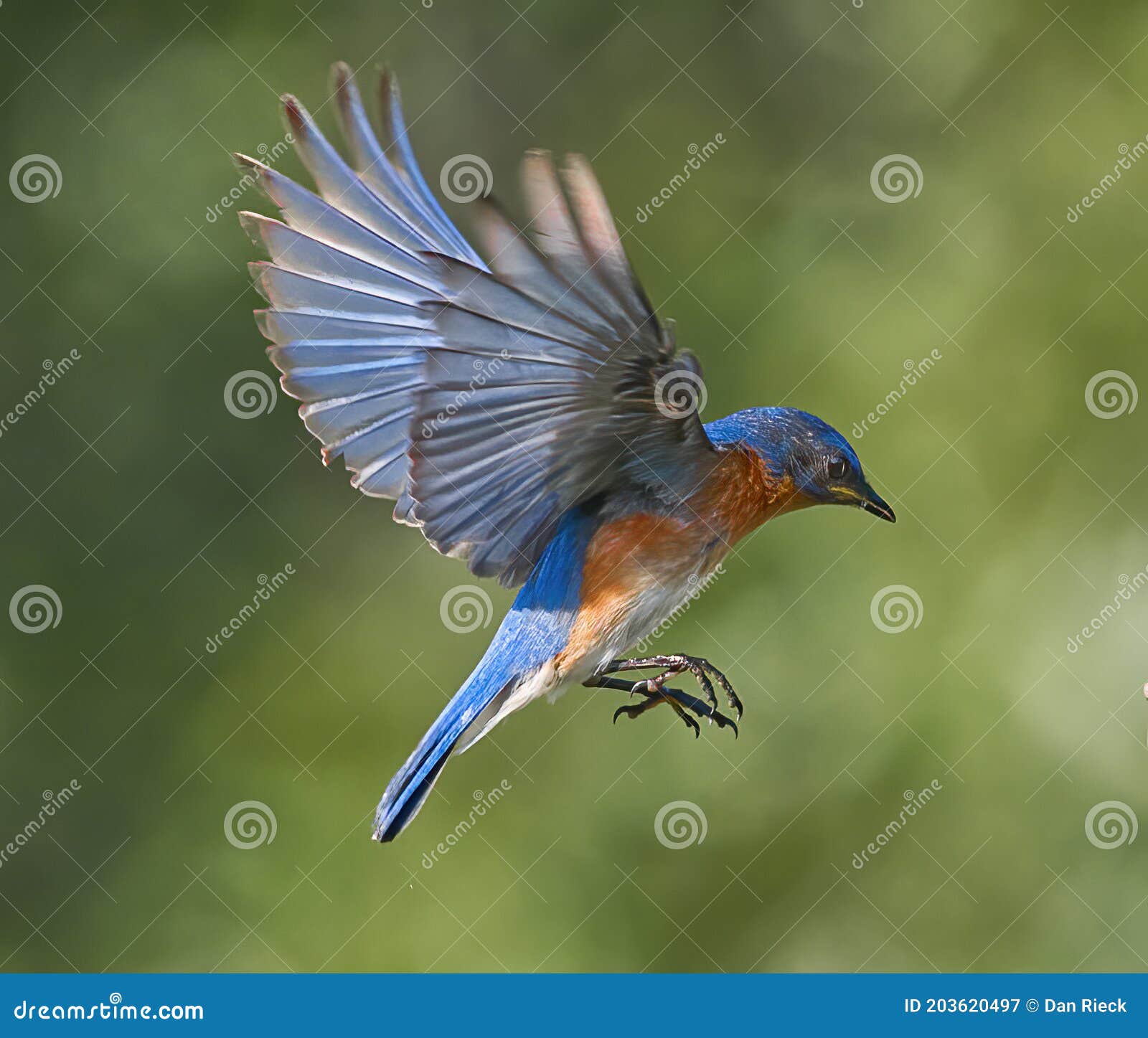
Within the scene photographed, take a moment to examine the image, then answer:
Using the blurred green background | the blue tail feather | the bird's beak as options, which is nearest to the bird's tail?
the blue tail feather

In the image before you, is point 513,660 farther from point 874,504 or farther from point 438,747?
point 874,504

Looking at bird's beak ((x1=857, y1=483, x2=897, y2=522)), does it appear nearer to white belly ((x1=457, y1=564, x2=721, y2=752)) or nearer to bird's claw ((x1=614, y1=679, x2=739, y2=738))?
white belly ((x1=457, y1=564, x2=721, y2=752))

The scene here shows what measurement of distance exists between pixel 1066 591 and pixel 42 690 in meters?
4.43

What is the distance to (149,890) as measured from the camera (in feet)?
21.6

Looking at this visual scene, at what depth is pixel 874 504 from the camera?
3.79 metres

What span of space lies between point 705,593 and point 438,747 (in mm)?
2651

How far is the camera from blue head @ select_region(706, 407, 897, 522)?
12.2 feet

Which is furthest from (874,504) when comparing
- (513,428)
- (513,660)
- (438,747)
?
(438,747)

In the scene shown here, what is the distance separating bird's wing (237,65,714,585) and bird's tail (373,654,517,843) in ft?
0.91

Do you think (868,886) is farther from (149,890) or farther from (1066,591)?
(149,890)

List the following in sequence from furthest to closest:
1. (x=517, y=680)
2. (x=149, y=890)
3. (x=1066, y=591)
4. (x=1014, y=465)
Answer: (x=149, y=890) < (x=1014, y=465) < (x=1066, y=591) < (x=517, y=680)

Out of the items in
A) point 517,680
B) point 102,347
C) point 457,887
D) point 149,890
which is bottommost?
point 149,890

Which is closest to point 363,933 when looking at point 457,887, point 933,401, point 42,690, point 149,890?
point 457,887

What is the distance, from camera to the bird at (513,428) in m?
2.95
